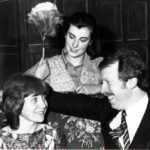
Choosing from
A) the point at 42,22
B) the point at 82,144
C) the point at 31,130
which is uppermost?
the point at 42,22

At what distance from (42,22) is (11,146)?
0.95 m

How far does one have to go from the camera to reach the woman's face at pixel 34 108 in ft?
7.44

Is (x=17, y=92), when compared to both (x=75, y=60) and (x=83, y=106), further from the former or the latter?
(x=75, y=60)

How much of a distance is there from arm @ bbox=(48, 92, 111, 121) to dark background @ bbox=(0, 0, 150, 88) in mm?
1229

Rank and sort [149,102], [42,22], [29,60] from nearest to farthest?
[149,102] → [42,22] → [29,60]

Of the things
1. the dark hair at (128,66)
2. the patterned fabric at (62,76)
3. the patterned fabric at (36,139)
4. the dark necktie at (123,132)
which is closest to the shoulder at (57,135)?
the patterned fabric at (36,139)

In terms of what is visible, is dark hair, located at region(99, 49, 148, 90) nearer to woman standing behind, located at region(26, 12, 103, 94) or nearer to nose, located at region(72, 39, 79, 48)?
woman standing behind, located at region(26, 12, 103, 94)

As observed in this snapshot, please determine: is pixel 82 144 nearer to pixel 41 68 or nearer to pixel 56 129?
pixel 56 129

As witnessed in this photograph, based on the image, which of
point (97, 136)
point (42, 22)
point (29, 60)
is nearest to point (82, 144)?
point (97, 136)

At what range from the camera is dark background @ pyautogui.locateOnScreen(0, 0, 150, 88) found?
4.47 m

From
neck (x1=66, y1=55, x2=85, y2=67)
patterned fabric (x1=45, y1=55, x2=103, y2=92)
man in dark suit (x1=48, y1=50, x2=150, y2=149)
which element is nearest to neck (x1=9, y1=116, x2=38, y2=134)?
man in dark suit (x1=48, y1=50, x2=150, y2=149)

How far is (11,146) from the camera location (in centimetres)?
230

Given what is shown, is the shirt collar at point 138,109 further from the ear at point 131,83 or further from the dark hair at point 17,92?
the dark hair at point 17,92

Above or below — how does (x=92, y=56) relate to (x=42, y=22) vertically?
below
